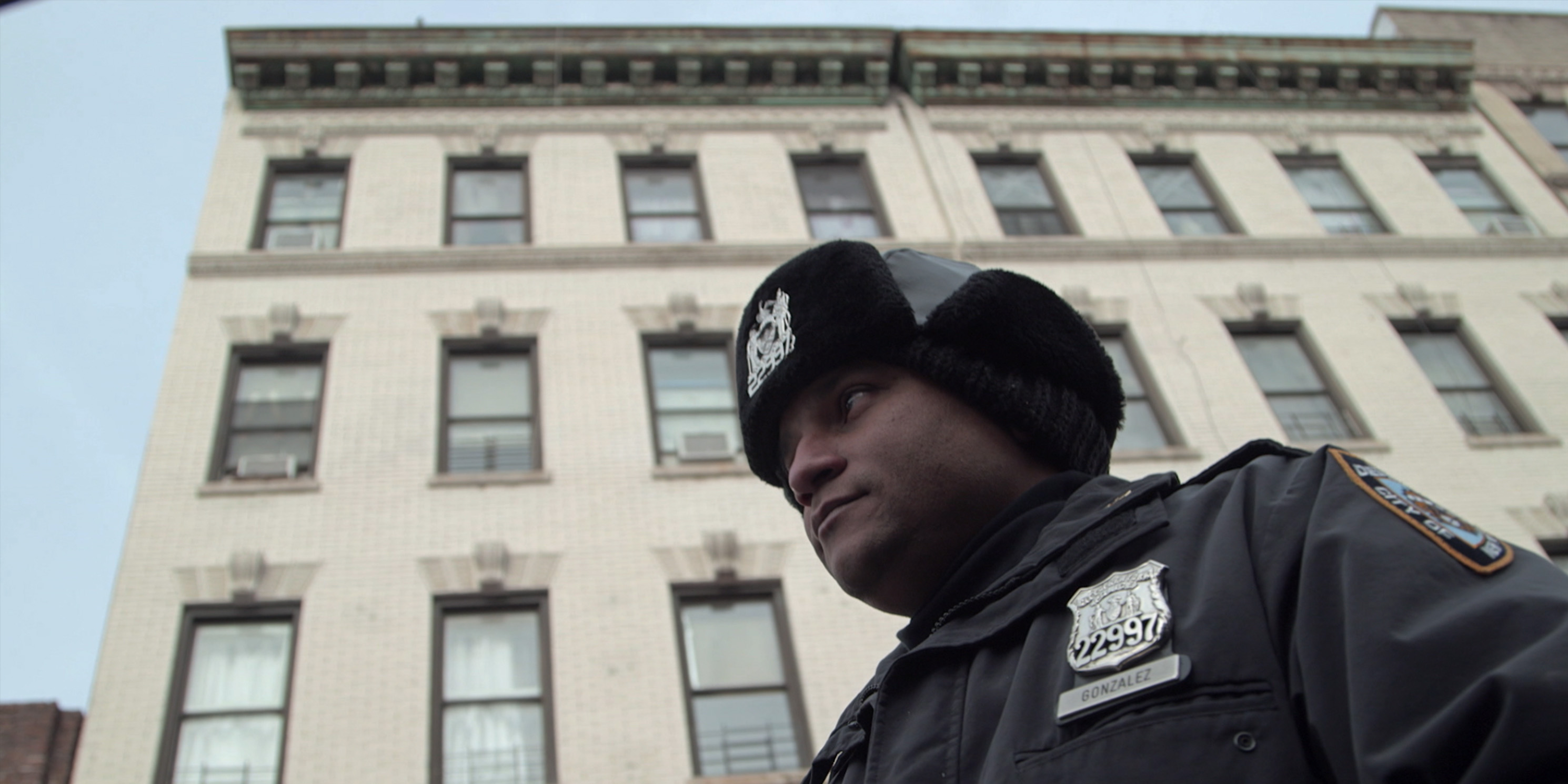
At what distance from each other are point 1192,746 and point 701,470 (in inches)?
411

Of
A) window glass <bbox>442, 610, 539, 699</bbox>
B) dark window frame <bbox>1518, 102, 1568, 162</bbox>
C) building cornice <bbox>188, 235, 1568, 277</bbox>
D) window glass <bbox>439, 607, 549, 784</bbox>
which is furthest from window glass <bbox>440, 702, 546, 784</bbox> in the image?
dark window frame <bbox>1518, 102, 1568, 162</bbox>

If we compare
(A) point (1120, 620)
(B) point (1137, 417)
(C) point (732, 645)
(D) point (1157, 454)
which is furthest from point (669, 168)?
(A) point (1120, 620)

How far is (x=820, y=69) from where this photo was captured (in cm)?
1691

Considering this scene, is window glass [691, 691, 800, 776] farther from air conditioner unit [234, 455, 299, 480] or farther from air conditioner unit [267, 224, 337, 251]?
air conditioner unit [267, 224, 337, 251]

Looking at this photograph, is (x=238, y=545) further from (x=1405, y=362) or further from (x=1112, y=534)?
(x=1405, y=362)

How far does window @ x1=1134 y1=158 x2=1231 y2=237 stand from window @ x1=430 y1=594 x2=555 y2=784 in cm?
982

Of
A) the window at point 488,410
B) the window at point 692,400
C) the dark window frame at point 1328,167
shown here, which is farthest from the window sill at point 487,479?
the dark window frame at point 1328,167

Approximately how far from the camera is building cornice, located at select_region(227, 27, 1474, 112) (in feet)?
52.0

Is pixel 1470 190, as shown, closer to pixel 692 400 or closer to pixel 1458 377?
pixel 1458 377

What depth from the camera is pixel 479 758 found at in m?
9.72

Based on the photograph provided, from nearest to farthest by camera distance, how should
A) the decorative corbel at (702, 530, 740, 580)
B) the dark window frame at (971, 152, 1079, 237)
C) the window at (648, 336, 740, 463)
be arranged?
the decorative corbel at (702, 530, 740, 580) → the window at (648, 336, 740, 463) → the dark window frame at (971, 152, 1079, 237)

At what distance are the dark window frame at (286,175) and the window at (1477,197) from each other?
14.8 metres

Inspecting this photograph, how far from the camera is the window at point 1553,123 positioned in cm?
1873

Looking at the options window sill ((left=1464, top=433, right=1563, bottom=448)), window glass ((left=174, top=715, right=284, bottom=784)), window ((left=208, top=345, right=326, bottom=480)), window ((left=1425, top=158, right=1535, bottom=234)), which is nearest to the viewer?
window glass ((left=174, top=715, right=284, bottom=784))
